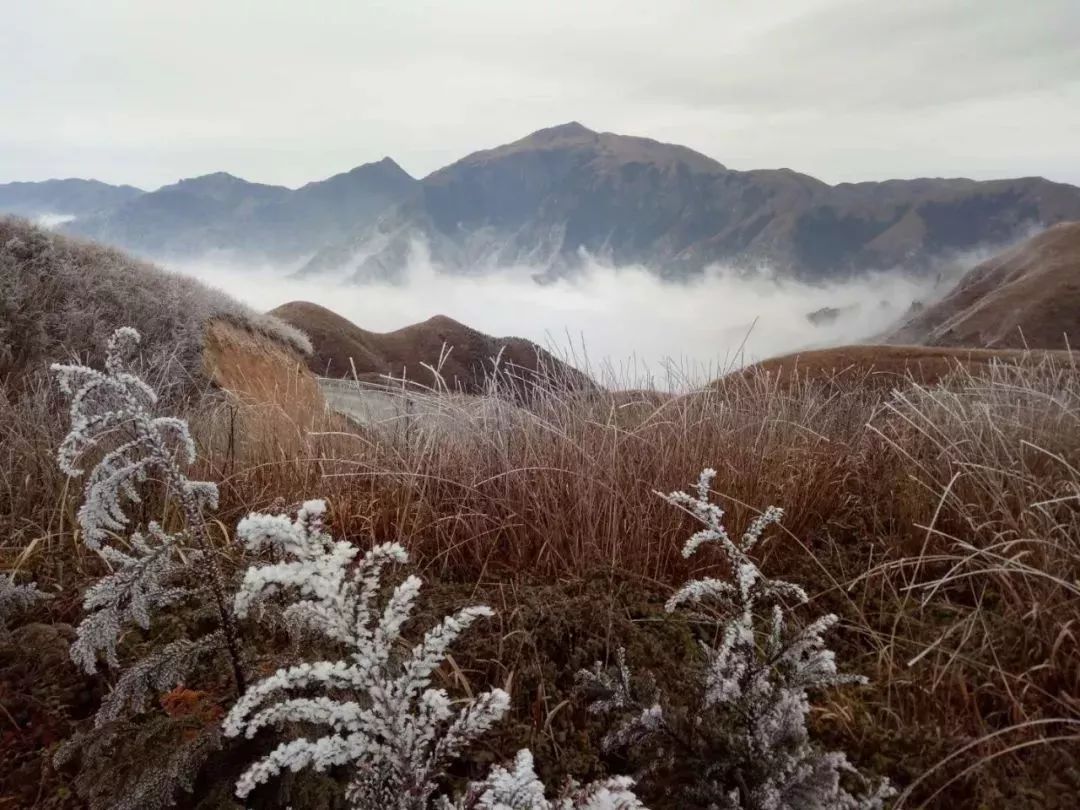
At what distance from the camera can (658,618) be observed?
2.61m

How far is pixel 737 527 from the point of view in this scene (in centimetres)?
341

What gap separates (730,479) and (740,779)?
7.27 feet

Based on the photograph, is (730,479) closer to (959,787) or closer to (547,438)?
(547,438)


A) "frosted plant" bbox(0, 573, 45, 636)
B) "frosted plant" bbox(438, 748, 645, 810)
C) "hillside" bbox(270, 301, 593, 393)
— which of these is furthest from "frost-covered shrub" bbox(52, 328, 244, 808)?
"hillside" bbox(270, 301, 593, 393)

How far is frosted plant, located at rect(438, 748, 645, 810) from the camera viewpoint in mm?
1126

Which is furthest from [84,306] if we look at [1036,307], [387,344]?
[1036,307]

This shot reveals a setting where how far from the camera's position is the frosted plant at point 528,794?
3.69ft

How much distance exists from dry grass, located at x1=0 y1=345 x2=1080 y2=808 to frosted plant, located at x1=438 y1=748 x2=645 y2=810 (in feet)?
1.72

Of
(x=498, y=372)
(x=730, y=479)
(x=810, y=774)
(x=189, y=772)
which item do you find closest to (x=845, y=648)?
(x=730, y=479)

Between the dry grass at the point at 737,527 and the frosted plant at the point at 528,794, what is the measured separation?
524mm

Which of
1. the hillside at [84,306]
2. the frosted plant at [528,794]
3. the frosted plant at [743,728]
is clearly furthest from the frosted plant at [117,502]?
the hillside at [84,306]

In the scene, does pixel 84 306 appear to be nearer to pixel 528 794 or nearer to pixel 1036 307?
pixel 528 794

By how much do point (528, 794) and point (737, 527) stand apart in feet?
8.09

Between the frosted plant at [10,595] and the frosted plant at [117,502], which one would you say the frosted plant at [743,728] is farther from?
the frosted plant at [10,595]
